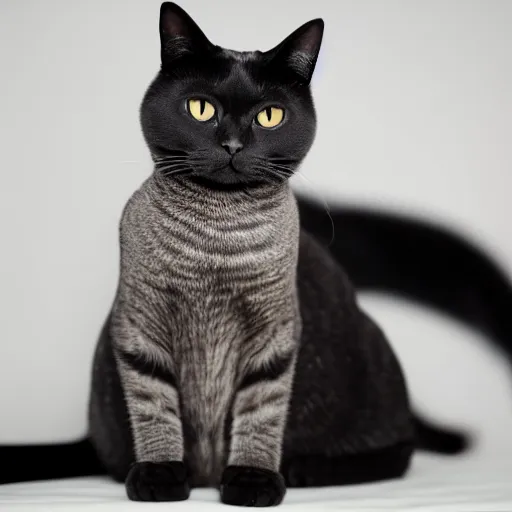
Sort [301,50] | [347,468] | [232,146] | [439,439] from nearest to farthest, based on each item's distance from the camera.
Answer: [232,146]
[301,50]
[347,468]
[439,439]

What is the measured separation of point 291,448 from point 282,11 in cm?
108

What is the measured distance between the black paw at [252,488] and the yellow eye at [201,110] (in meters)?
0.63

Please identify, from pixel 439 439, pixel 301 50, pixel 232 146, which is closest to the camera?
pixel 232 146

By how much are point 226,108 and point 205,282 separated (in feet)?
1.01

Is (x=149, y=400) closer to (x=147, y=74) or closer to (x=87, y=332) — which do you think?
(x=87, y=332)

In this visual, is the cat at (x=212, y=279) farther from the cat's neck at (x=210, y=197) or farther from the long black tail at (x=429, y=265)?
the long black tail at (x=429, y=265)

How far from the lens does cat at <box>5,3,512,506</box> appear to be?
1644 mm

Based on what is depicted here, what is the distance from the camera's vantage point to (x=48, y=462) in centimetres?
190

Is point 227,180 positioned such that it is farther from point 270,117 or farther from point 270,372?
point 270,372

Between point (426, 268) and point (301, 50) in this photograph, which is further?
point (426, 268)

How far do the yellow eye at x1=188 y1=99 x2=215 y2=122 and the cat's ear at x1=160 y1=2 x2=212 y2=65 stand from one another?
99mm

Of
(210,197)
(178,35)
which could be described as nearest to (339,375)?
(210,197)

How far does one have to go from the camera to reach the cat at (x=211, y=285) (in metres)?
1.64

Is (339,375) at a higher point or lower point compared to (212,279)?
lower
